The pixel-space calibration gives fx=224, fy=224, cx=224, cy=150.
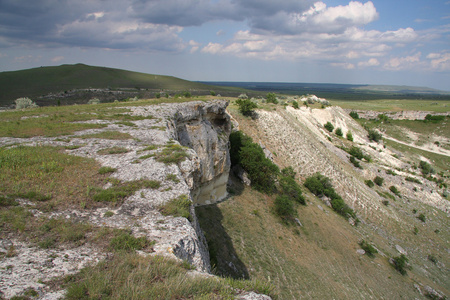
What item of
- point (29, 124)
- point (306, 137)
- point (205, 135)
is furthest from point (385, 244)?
point (29, 124)

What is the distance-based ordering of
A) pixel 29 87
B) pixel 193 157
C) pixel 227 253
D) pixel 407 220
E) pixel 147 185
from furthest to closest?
pixel 29 87 → pixel 407 220 → pixel 227 253 → pixel 193 157 → pixel 147 185

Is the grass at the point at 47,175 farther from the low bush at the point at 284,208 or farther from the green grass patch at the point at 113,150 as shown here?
the low bush at the point at 284,208

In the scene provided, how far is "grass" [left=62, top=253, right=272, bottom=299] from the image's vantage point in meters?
3.77

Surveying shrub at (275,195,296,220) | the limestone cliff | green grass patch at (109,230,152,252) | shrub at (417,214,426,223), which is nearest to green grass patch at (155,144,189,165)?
the limestone cliff

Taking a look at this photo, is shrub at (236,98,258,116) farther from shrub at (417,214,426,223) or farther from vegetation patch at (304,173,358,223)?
shrub at (417,214,426,223)

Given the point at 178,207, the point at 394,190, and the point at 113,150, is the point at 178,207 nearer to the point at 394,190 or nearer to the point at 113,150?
the point at 113,150

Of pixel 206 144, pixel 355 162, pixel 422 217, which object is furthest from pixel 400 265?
pixel 206 144

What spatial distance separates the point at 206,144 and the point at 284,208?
10.6 meters

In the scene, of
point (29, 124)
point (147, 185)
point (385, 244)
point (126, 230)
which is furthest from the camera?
point (385, 244)

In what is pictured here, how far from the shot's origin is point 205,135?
19188 millimetres

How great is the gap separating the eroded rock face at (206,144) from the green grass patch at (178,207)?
937 centimetres

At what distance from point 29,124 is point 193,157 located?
1080cm

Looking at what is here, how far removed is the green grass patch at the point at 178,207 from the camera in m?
6.52

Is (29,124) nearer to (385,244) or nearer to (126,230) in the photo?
(126,230)
